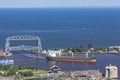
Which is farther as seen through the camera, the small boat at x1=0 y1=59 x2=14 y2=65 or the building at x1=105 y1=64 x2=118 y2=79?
the small boat at x1=0 y1=59 x2=14 y2=65

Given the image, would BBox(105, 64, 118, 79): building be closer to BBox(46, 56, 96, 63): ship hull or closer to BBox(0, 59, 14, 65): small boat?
BBox(46, 56, 96, 63): ship hull

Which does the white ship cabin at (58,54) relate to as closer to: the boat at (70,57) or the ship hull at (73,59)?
the boat at (70,57)

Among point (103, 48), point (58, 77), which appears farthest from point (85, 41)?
point (58, 77)

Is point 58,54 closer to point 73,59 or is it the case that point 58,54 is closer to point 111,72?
point 73,59

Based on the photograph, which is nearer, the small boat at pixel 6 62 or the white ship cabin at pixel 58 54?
the small boat at pixel 6 62

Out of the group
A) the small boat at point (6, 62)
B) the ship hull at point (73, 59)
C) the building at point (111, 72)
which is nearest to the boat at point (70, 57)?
the ship hull at point (73, 59)

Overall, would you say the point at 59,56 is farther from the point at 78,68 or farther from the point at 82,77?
the point at 82,77

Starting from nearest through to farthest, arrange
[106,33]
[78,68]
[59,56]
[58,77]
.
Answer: [58,77]
[78,68]
[59,56]
[106,33]

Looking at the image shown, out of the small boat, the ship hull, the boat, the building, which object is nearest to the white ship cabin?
the boat
